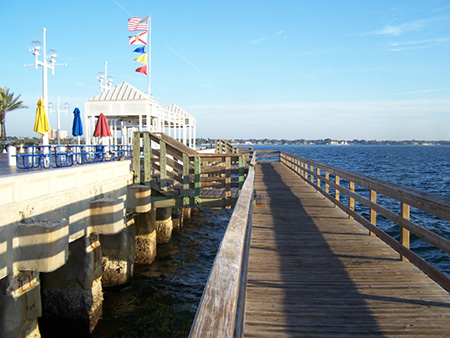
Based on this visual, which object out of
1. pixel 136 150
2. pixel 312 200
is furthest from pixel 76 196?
pixel 312 200

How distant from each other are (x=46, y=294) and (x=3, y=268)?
89.9 inches

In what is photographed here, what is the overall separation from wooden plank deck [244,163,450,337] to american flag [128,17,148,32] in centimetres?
1771

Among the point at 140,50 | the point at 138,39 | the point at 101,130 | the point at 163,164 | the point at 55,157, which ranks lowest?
the point at 163,164

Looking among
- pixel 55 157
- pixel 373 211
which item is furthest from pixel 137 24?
pixel 373 211

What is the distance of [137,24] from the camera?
20766 millimetres

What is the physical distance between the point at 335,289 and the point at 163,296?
5.81m

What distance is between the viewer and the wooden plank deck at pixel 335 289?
3162 millimetres

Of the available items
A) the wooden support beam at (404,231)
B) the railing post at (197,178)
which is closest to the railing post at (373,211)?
the wooden support beam at (404,231)

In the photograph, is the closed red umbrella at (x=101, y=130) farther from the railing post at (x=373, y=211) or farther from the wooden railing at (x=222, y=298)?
the wooden railing at (x=222, y=298)

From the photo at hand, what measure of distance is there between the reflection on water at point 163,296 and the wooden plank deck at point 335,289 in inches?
120

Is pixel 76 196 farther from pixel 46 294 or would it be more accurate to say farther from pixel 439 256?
pixel 439 256

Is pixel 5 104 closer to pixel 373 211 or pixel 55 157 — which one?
pixel 55 157

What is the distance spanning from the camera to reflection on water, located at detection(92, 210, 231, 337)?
7261 mm

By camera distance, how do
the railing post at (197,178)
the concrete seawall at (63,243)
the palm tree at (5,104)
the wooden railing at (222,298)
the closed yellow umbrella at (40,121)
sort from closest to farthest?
the wooden railing at (222,298) < the concrete seawall at (63,243) < the railing post at (197,178) < the closed yellow umbrella at (40,121) < the palm tree at (5,104)
